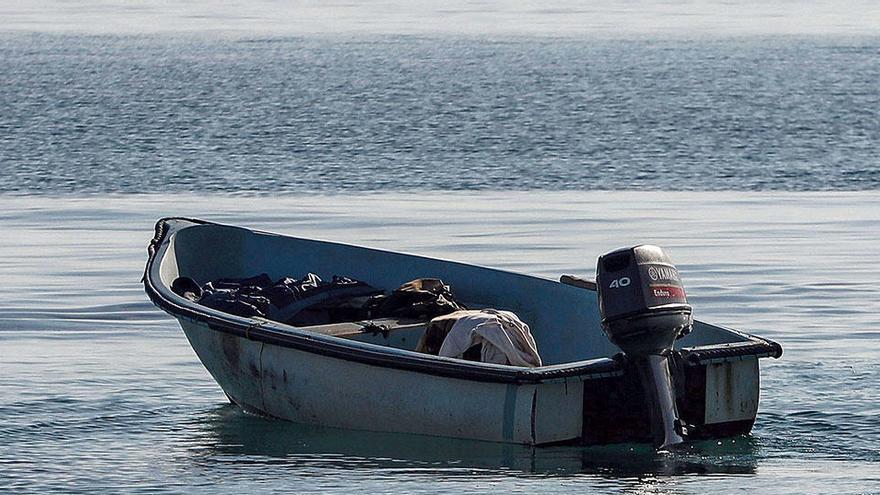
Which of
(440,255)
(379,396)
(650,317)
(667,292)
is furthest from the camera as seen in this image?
(440,255)

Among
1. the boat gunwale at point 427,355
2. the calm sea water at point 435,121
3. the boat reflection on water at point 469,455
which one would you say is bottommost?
the boat reflection on water at point 469,455

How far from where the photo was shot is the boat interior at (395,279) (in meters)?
11.9

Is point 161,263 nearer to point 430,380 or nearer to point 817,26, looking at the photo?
point 430,380

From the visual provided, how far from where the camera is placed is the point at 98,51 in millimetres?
67688

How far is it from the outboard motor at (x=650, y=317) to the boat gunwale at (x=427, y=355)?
15cm

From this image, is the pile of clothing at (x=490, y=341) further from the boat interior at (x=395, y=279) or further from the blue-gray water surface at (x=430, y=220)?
the boat interior at (x=395, y=279)

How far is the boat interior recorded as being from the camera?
39.1ft

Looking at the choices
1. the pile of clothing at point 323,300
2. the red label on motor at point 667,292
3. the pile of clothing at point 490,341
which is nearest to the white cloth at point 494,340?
the pile of clothing at point 490,341

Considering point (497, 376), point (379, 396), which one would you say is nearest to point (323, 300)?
point (379, 396)

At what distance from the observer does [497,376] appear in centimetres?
995

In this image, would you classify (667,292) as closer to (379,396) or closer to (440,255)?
(379,396)

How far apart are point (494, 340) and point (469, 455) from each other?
2.54ft

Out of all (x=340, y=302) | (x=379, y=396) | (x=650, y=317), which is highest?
(x=650, y=317)

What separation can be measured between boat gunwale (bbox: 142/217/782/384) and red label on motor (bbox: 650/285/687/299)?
31 centimetres
